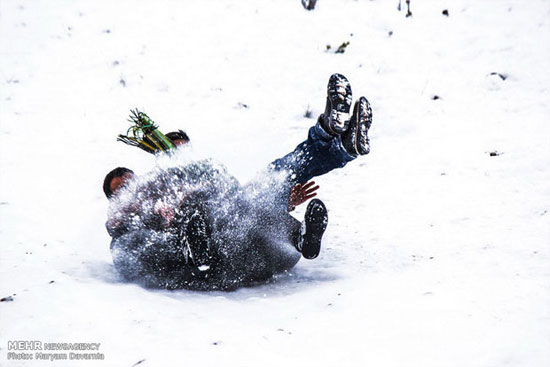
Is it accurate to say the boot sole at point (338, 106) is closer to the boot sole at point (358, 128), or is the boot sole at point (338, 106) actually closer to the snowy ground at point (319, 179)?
the boot sole at point (358, 128)

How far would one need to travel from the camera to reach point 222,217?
242 centimetres

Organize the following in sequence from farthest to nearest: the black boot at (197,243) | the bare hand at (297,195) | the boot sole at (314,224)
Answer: the bare hand at (297,195)
the boot sole at (314,224)
the black boot at (197,243)

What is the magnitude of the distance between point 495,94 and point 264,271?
3350 mm

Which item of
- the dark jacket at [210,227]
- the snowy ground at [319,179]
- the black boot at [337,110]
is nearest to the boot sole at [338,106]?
the black boot at [337,110]

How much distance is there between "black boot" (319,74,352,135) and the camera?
2.39m

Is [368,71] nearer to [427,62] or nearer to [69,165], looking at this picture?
[427,62]

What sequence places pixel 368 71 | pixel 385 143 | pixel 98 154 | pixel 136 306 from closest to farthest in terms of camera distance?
pixel 136 306, pixel 385 143, pixel 98 154, pixel 368 71

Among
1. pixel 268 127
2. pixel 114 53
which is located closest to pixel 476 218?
pixel 268 127

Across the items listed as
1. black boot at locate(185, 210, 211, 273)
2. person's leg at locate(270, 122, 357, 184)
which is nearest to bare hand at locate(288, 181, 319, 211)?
person's leg at locate(270, 122, 357, 184)

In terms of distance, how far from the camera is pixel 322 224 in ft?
7.72

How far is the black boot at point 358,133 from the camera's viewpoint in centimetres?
237

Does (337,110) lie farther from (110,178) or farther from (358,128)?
(110,178)

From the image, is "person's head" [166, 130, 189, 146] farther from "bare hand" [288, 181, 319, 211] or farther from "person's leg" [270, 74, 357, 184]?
"bare hand" [288, 181, 319, 211]

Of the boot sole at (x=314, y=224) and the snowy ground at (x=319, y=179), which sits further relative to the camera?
the boot sole at (x=314, y=224)
